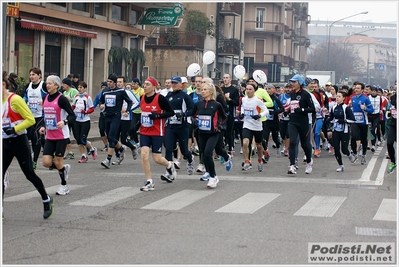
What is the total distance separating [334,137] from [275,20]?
63088 millimetres

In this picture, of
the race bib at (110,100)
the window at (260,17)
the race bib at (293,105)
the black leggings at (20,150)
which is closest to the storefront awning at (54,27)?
the race bib at (110,100)

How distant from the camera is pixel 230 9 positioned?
57625mm

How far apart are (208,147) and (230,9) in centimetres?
4559

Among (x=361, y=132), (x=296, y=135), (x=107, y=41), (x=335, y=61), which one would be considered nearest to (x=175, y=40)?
(x=107, y=41)

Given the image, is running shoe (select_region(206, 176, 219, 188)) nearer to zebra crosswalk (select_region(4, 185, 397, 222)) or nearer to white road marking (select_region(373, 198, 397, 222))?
zebra crosswalk (select_region(4, 185, 397, 222))

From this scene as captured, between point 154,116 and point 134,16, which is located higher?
point 134,16

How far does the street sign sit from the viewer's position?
116ft

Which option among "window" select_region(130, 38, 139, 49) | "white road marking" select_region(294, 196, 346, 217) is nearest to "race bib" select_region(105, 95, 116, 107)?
"white road marking" select_region(294, 196, 346, 217)

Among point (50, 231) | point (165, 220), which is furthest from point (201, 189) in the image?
point (50, 231)

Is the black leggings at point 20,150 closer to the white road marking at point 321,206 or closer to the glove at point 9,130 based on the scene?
the glove at point 9,130

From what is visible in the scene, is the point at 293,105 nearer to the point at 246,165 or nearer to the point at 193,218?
the point at 246,165

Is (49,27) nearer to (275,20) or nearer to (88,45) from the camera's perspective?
(88,45)

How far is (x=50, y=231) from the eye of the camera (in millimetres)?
8578

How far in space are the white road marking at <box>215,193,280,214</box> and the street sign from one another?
2421 cm
